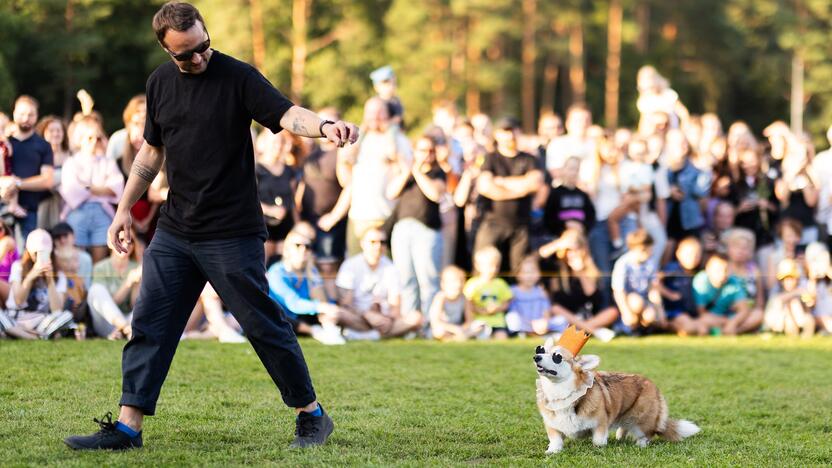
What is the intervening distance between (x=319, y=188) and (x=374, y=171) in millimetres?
760

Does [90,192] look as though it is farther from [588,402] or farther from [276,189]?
[588,402]

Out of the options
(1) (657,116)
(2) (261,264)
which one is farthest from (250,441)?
(1) (657,116)

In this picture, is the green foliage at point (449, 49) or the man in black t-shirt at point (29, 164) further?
the green foliage at point (449, 49)

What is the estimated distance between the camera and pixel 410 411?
7348 mm

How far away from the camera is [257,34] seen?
1613 inches

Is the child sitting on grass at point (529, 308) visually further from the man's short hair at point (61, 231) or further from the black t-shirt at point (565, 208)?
the man's short hair at point (61, 231)

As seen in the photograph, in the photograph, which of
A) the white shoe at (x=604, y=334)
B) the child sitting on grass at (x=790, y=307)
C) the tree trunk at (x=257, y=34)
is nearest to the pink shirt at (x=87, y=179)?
the white shoe at (x=604, y=334)

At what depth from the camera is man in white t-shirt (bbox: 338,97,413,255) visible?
38.6 ft

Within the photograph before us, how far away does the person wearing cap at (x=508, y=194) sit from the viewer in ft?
39.4

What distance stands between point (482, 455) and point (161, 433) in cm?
169

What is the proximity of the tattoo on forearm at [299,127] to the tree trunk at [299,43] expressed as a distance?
35855 mm

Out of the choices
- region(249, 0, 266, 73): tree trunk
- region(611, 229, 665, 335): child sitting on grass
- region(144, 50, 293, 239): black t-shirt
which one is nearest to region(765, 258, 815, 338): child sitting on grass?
region(611, 229, 665, 335): child sitting on grass

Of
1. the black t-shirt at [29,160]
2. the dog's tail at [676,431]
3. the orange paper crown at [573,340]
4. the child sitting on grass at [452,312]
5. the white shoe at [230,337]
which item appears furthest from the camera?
the child sitting on grass at [452,312]

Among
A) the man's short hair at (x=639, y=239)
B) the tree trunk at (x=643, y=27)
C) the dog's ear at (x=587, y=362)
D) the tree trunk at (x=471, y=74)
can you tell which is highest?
the tree trunk at (x=643, y=27)
